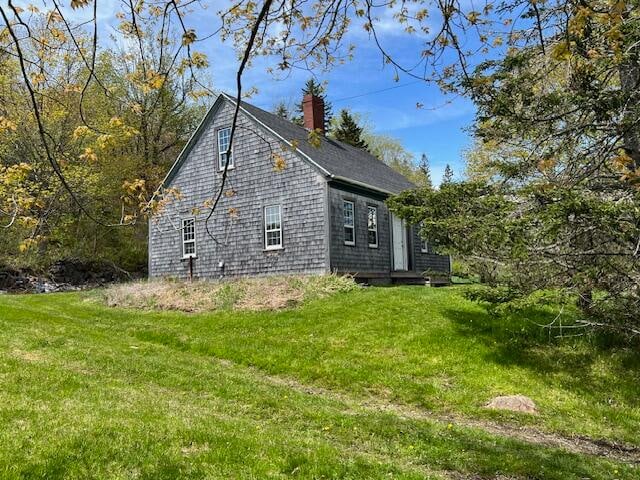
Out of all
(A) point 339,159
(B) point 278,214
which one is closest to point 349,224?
(B) point 278,214

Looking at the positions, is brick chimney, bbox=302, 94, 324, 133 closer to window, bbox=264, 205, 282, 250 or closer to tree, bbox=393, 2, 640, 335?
window, bbox=264, 205, 282, 250

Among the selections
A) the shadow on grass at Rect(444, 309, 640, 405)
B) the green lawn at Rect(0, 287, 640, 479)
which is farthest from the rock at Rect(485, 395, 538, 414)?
the shadow on grass at Rect(444, 309, 640, 405)

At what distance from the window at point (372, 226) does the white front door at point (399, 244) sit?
3.91 ft

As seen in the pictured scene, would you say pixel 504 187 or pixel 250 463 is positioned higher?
pixel 504 187

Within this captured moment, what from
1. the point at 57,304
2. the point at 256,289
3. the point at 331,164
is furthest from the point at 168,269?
the point at 331,164

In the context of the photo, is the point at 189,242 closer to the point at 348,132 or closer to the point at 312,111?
the point at 312,111

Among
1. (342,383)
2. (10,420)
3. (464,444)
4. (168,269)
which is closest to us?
(10,420)

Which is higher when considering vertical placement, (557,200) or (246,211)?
(246,211)

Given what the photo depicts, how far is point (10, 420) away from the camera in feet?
19.2

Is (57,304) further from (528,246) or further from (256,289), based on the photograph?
(528,246)

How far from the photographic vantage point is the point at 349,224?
1895cm

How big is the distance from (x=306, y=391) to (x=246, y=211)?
11083 millimetres

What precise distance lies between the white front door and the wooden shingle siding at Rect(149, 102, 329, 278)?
15.5 feet

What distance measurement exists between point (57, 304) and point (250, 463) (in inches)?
621
